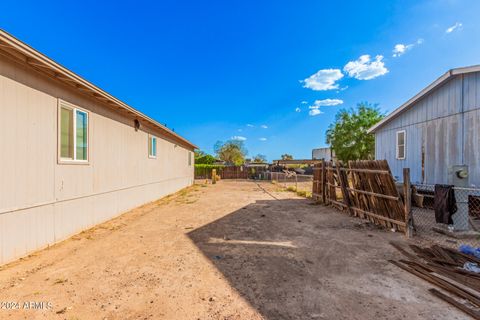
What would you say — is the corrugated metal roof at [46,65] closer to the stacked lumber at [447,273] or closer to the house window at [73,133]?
the house window at [73,133]

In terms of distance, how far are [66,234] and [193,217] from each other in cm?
322

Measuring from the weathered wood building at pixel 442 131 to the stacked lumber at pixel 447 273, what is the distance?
2.25 meters

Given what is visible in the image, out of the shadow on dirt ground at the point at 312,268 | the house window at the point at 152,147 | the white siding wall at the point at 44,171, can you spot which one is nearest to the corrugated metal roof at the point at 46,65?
the white siding wall at the point at 44,171

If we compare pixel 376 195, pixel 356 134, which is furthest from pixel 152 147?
pixel 356 134

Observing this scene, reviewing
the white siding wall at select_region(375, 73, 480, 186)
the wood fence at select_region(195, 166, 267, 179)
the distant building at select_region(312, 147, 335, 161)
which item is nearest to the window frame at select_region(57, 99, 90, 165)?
the white siding wall at select_region(375, 73, 480, 186)

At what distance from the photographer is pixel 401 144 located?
1001cm

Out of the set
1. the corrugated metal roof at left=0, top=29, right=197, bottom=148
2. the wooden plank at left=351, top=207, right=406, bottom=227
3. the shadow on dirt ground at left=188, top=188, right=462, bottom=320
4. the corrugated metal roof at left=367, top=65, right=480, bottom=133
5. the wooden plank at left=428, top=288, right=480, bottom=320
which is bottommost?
the shadow on dirt ground at left=188, top=188, right=462, bottom=320

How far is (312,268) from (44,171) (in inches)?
205

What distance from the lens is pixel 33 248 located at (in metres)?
3.95

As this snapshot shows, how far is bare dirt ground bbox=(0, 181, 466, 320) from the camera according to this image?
2.33 m

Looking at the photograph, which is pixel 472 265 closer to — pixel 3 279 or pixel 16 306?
pixel 16 306

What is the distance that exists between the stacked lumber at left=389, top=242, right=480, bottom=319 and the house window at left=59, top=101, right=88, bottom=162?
22.4 feet

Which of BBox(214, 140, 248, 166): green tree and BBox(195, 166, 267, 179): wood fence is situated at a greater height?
BBox(214, 140, 248, 166): green tree

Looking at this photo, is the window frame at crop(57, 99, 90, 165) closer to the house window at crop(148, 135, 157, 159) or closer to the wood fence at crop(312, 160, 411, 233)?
the house window at crop(148, 135, 157, 159)
